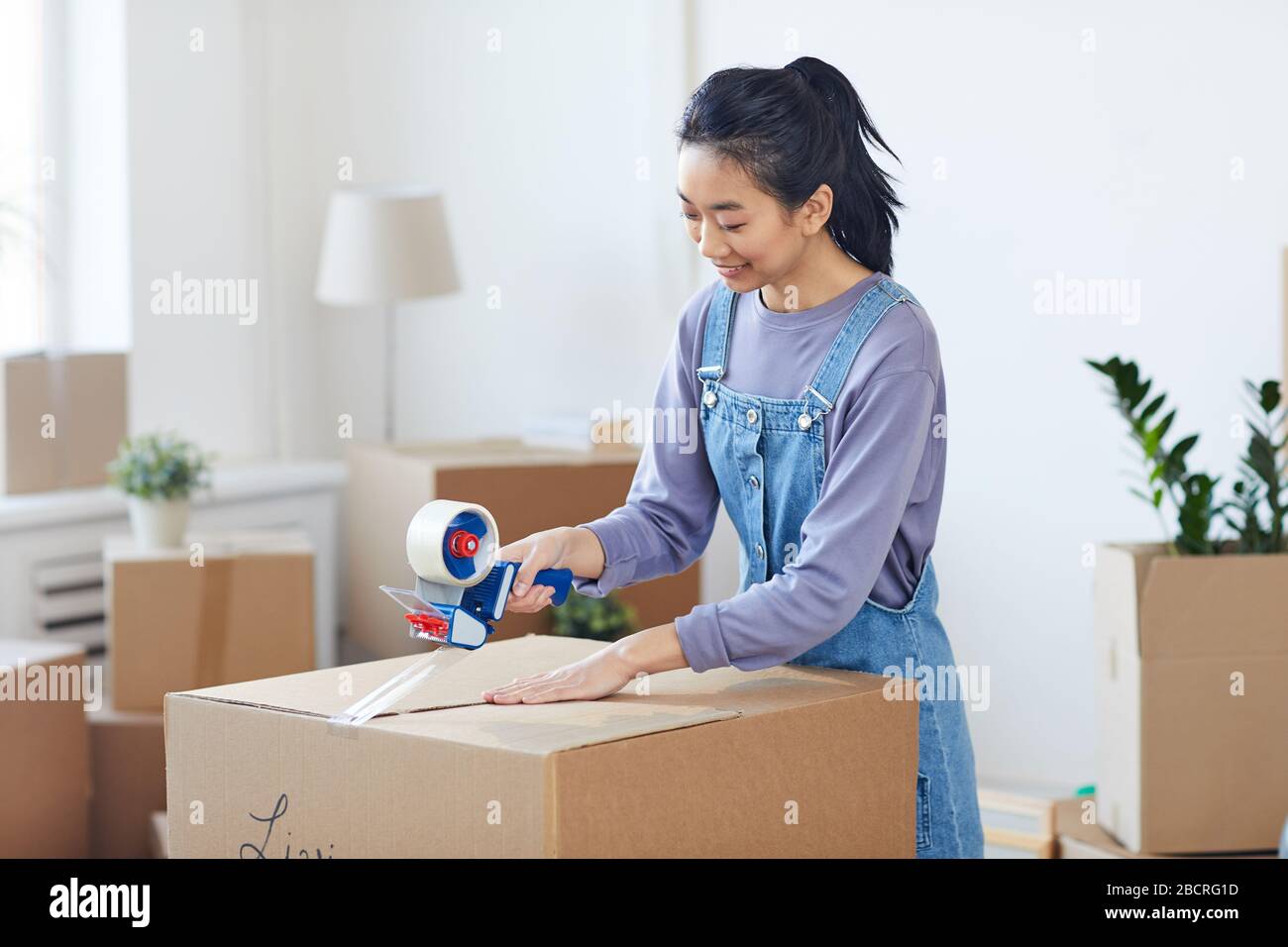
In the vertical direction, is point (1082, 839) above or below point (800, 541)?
below

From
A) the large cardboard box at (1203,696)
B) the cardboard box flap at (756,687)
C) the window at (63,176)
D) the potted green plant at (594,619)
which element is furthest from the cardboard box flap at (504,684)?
the window at (63,176)

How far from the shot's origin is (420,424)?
4.17 m

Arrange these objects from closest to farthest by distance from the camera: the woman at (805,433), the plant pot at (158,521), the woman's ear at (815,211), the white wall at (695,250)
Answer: the woman at (805,433) → the woman's ear at (815,211) → the white wall at (695,250) → the plant pot at (158,521)

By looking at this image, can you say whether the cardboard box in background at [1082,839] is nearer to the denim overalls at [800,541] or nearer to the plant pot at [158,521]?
the denim overalls at [800,541]

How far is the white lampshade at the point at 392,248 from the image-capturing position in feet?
12.0

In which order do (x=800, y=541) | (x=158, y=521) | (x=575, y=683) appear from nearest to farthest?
1. (x=575, y=683)
2. (x=800, y=541)
3. (x=158, y=521)

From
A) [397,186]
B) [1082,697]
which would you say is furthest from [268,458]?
[1082,697]

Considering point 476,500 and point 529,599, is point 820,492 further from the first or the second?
point 476,500

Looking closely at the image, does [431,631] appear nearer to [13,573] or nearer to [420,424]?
[13,573]

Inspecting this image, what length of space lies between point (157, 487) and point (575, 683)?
227 cm

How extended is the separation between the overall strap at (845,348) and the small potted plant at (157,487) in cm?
220

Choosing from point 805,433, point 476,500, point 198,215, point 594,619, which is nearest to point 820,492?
point 805,433

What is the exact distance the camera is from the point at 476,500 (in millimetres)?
3180

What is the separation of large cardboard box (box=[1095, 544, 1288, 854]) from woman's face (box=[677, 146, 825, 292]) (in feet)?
3.73
